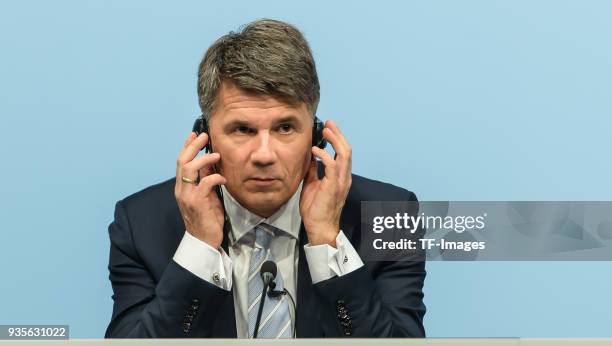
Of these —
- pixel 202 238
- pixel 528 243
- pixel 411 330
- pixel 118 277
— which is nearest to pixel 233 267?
pixel 202 238

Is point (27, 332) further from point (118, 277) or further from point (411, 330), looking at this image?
point (411, 330)

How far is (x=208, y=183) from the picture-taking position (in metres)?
2.57

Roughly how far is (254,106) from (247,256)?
38 centimetres

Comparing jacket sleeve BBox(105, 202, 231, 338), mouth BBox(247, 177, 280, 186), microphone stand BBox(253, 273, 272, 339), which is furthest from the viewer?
mouth BBox(247, 177, 280, 186)

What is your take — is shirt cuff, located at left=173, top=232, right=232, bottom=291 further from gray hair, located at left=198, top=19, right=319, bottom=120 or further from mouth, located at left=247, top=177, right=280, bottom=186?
gray hair, located at left=198, top=19, right=319, bottom=120

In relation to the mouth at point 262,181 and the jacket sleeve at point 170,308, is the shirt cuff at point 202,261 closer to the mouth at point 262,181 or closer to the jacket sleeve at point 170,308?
the jacket sleeve at point 170,308

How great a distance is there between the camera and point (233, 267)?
2.61 m

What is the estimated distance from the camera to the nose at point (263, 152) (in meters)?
2.52

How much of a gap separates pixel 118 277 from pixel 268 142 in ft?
1.74

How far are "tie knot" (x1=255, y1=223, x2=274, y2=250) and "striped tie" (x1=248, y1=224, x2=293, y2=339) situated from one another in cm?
1

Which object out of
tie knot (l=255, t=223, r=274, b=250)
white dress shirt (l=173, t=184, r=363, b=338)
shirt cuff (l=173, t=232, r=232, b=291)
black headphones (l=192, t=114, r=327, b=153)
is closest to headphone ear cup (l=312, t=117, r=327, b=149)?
black headphones (l=192, t=114, r=327, b=153)

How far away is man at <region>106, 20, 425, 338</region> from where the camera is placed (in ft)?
8.13

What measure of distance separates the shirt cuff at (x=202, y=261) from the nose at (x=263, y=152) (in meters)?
0.24

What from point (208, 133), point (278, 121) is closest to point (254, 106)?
point (278, 121)
